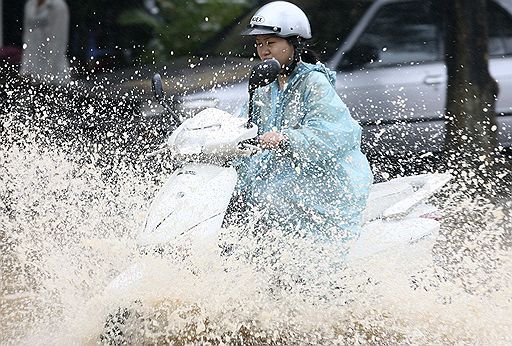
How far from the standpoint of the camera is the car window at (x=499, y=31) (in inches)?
328

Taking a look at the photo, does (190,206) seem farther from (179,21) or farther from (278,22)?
(179,21)

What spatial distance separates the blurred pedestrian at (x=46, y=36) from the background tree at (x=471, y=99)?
3.54 metres

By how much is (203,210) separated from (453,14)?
4890mm

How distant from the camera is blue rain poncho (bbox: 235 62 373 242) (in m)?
4.30

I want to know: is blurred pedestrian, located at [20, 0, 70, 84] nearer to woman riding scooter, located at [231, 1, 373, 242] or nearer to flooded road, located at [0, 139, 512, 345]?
flooded road, located at [0, 139, 512, 345]

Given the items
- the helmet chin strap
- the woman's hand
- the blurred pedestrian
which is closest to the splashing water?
the woman's hand

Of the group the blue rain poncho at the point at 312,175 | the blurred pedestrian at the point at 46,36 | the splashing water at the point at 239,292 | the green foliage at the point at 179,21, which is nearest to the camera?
the splashing water at the point at 239,292

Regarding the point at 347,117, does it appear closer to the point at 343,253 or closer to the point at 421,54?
the point at 343,253

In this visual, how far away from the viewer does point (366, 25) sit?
28.0 ft

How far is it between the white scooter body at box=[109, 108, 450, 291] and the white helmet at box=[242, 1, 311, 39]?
42 centimetres

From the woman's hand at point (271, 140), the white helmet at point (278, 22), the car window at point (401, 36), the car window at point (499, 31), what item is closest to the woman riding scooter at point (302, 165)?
the white helmet at point (278, 22)

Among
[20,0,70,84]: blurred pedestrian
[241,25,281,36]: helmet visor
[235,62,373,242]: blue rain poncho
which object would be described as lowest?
[20,0,70,84]: blurred pedestrian

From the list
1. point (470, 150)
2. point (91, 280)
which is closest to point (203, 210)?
point (91, 280)

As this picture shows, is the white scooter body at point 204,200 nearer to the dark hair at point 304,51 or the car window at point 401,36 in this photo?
the dark hair at point 304,51
